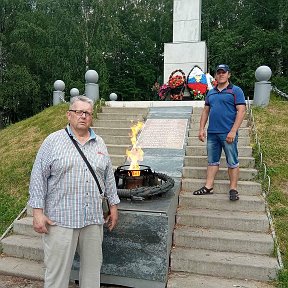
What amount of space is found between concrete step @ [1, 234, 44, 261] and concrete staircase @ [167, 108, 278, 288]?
1538 millimetres

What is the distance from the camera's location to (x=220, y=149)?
4344mm

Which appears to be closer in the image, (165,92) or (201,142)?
(201,142)

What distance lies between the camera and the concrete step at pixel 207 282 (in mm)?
3274

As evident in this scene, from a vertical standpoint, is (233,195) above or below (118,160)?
below

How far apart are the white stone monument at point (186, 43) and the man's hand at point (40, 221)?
838 cm

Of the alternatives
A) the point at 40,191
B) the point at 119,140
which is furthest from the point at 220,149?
the point at 40,191

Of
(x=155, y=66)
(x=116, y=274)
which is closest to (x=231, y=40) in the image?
(x=155, y=66)

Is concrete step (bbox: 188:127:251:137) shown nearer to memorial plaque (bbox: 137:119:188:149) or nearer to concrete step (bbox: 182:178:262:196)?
memorial plaque (bbox: 137:119:188:149)

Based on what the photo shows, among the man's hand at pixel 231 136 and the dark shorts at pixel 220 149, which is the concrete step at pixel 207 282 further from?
the man's hand at pixel 231 136

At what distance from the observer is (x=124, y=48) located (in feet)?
88.7

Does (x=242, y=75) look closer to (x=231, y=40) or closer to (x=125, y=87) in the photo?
(x=231, y=40)

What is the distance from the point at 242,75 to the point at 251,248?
19.9 metres

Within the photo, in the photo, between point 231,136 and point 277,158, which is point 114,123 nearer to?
point 277,158

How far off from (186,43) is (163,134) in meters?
5.04
